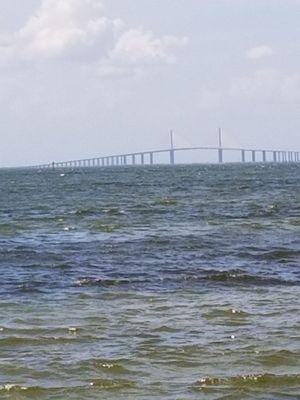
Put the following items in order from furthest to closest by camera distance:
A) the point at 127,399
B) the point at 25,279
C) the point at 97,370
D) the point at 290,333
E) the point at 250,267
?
the point at 250,267, the point at 25,279, the point at 290,333, the point at 97,370, the point at 127,399

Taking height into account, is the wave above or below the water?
below

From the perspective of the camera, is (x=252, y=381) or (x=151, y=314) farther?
(x=151, y=314)

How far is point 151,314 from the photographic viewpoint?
18.5 metres

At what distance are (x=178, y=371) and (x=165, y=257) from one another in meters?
14.8

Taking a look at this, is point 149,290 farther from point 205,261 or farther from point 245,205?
point 245,205

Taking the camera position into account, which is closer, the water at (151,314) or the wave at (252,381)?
the wave at (252,381)

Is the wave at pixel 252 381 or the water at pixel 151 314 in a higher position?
the water at pixel 151 314

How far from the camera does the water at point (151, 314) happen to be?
1338cm

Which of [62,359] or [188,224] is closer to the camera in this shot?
[62,359]

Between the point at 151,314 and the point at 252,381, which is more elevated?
the point at 151,314

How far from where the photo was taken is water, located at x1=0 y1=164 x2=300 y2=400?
43.9 ft

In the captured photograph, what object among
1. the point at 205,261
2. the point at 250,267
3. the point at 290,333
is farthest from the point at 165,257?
the point at 290,333

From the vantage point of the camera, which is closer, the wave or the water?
the wave

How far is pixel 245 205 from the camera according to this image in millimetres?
57000
